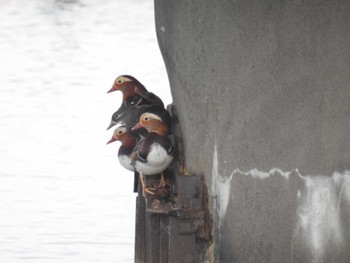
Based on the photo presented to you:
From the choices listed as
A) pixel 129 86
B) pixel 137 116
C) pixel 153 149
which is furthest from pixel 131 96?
pixel 153 149

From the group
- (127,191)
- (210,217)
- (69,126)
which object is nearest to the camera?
(210,217)

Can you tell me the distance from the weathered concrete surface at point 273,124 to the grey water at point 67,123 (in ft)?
9.70

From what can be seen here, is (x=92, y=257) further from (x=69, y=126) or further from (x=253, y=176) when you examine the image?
(x=69, y=126)

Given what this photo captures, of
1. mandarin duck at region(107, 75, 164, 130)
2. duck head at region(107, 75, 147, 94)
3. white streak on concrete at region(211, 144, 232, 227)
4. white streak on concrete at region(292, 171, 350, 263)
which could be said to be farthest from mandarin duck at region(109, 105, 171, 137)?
white streak on concrete at region(292, 171, 350, 263)

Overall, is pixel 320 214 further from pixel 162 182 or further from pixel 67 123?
pixel 67 123

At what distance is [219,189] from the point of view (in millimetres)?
5277

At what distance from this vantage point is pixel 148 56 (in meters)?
15.6

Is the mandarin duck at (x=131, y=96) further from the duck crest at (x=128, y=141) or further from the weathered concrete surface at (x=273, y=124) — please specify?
the weathered concrete surface at (x=273, y=124)

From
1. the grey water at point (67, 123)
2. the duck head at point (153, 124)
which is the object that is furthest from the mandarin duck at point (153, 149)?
the grey water at point (67, 123)

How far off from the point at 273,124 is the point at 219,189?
2.10ft

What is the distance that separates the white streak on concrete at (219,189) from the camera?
204 inches

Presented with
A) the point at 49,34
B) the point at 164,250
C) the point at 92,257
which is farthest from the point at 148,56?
the point at 164,250

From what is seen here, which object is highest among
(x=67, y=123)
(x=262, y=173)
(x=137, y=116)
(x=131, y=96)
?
(x=67, y=123)

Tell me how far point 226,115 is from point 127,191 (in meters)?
4.77
